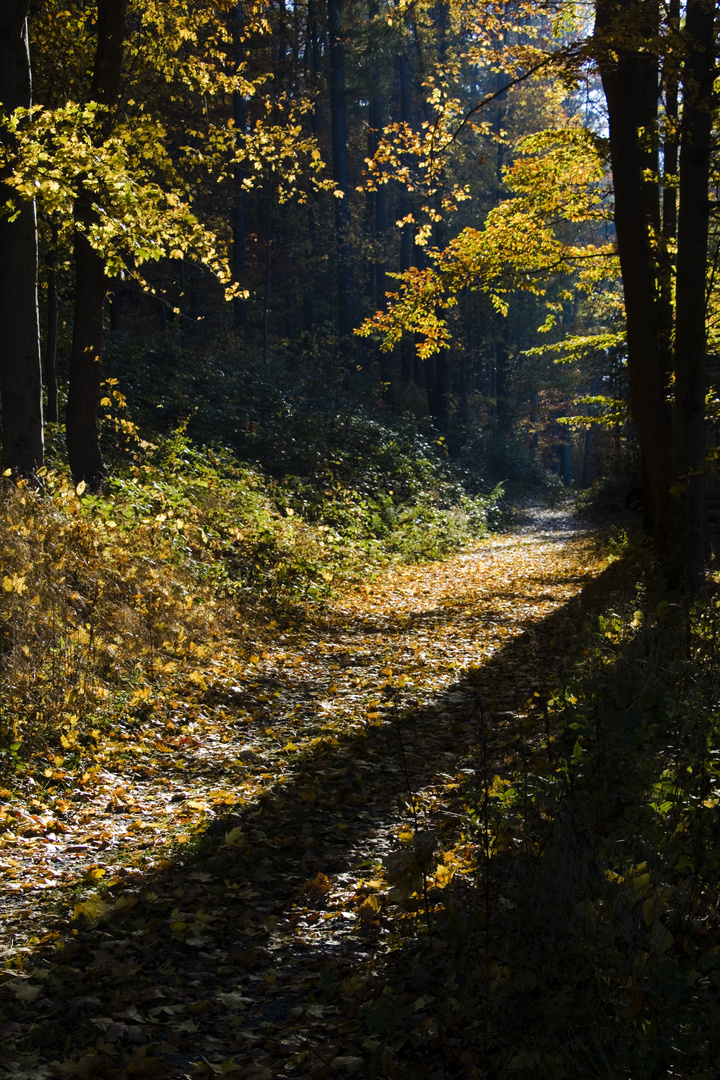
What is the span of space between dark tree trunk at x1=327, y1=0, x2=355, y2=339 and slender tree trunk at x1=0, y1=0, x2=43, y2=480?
62.5ft

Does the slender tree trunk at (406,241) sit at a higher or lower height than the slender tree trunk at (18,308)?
higher

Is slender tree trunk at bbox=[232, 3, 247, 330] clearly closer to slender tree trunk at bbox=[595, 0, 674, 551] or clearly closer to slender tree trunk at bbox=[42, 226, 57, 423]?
slender tree trunk at bbox=[42, 226, 57, 423]

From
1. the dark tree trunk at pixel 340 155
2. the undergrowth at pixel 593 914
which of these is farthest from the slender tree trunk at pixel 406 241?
the undergrowth at pixel 593 914

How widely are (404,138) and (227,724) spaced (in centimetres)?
920

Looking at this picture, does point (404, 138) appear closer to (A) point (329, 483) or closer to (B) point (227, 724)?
(A) point (329, 483)

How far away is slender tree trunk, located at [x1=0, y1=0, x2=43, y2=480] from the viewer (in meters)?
9.18

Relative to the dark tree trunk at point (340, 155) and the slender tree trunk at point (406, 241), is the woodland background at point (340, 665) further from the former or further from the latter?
the slender tree trunk at point (406, 241)

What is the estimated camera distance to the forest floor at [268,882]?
308 centimetres

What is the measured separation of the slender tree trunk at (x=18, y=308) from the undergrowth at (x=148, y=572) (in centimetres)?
51

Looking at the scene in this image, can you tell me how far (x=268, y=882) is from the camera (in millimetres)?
4453

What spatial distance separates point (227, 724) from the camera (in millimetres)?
7062

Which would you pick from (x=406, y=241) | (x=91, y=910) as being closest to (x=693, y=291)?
(x=91, y=910)

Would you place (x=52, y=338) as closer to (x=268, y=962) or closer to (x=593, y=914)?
(x=268, y=962)

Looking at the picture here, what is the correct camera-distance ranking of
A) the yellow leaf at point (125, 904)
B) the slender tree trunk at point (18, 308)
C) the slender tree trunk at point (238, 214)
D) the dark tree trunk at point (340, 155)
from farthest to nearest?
the dark tree trunk at point (340, 155)
the slender tree trunk at point (238, 214)
the slender tree trunk at point (18, 308)
the yellow leaf at point (125, 904)
